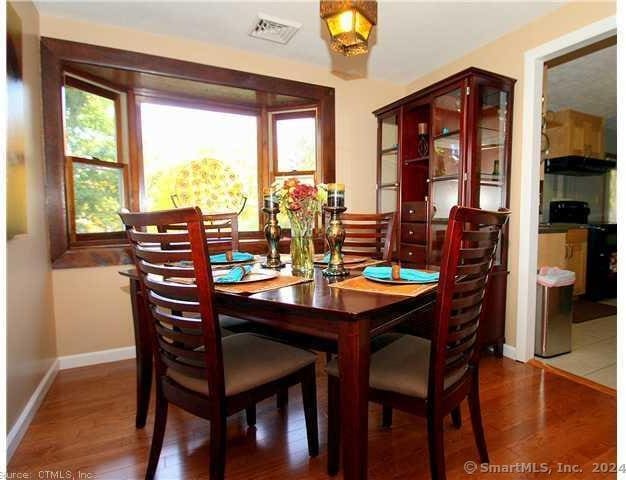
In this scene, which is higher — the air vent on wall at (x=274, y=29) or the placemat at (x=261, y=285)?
the air vent on wall at (x=274, y=29)

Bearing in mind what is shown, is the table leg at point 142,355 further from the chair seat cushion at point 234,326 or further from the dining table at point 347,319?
the dining table at point 347,319

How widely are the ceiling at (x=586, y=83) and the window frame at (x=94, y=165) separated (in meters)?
3.82

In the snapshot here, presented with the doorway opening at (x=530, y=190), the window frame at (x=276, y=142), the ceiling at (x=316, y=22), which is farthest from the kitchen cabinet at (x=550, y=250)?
the window frame at (x=276, y=142)

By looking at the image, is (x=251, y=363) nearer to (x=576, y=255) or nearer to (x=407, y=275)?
(x=407, y=275)

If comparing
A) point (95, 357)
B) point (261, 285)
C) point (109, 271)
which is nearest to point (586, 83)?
point (261, 285)

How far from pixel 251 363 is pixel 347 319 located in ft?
1.76

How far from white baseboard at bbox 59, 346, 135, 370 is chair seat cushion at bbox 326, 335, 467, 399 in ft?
6.50

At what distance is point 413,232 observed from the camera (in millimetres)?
3082

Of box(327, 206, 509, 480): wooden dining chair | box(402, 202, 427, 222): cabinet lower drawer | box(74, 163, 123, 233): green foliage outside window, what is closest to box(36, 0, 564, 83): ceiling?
box(74, 163, 123, 233): green foliage outside window

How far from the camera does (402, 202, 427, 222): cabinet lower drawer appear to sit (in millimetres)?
2973

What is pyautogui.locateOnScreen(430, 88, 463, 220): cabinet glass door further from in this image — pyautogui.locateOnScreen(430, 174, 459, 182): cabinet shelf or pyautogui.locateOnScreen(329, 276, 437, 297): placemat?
pyautogui.locateOnScreen(329, 276, 437, 297): placemat

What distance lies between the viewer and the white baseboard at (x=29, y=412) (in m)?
1.59
